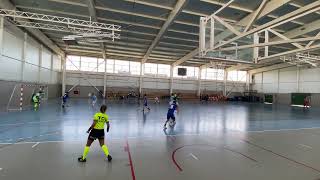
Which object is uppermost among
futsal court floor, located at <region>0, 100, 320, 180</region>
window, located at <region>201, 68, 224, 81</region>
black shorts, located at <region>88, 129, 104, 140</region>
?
window, located at <region>201, 68, 224, 81</region>

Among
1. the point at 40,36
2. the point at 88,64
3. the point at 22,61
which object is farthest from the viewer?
the point at 88,64

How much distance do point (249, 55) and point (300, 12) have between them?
4.67 metres

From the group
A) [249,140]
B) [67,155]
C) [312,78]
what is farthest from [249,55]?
[312,78]

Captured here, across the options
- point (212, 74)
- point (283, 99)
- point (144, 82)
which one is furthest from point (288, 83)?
point (144, 82)

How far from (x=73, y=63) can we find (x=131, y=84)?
11.8m

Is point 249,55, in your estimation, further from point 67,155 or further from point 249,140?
point 67,155

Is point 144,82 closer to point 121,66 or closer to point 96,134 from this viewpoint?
point 121,66

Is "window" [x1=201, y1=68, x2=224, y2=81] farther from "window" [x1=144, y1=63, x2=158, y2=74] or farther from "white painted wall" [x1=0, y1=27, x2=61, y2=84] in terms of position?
"white painted wall" [x1=0, y1=27, x2=61, y2=84]

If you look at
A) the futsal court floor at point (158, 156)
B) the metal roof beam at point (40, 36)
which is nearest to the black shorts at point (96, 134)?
the futsal court floor at point (158, 156)

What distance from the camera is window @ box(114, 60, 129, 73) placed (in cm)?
4203

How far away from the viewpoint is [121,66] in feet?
139

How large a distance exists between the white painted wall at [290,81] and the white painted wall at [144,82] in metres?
7.81

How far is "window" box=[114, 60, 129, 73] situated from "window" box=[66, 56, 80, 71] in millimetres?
7163

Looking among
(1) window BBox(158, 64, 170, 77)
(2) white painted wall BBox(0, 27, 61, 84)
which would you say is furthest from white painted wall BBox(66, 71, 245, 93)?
(2) white painted wall BBox(0, 27, 61, 84)
